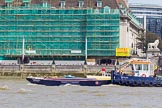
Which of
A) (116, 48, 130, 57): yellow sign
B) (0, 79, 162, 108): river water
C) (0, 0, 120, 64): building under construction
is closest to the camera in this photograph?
(0, 79, 162, 108): river water

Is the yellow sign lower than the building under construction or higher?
lower

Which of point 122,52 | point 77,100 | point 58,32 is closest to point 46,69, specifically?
point 58,32

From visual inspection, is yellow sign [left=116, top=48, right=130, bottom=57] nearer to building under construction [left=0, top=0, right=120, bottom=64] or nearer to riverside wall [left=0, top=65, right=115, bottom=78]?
building under construction [left=0, top=0, right=120, bottom=64]

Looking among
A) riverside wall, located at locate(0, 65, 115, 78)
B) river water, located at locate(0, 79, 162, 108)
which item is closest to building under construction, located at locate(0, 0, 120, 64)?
riverside wall, located at locate(0, 65, 115, 78)

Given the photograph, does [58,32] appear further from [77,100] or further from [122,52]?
[77,100]

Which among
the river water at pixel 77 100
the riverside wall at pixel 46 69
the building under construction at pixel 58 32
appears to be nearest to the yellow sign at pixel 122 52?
the building under construction at pixel 58 32

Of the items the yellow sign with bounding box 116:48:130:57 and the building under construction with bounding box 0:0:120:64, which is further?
the yellow sign with bounding box 116:48:130:57

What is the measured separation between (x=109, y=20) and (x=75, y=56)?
9.90 meters

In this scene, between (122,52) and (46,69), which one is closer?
(46,69)

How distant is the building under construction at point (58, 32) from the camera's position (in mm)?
130500

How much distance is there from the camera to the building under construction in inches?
5138

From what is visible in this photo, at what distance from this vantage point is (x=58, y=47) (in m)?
132

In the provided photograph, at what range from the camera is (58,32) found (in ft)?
433

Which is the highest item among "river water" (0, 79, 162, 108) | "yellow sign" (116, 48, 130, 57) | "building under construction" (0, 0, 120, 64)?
"building under construction" (0, 0, 120, 64)
